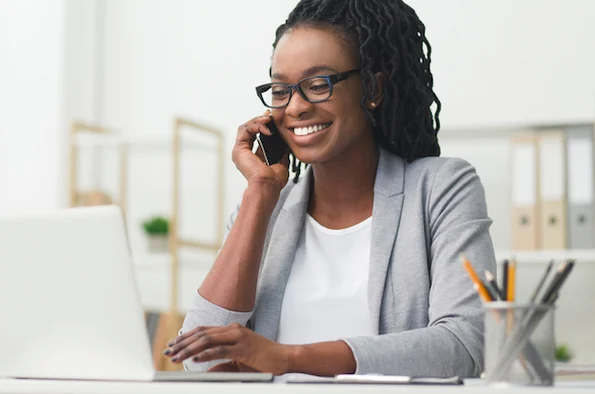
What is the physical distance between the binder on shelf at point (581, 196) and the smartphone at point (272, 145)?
1566 mm

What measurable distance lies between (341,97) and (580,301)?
1966 mm

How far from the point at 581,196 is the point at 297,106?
5.47ft

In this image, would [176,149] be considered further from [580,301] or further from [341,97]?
[341,97]

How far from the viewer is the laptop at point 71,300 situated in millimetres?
1028

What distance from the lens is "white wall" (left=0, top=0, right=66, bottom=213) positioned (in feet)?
13.2

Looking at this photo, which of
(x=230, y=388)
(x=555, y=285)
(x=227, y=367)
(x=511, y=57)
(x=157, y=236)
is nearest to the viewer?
(x=230, y=388)

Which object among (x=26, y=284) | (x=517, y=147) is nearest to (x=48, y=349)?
(x=26, y=284)

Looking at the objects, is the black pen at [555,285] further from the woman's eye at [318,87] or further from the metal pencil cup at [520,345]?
the woman's eye at [318,87]

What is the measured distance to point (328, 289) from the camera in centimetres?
167

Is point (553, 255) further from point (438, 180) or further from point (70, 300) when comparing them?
point (70, 300)

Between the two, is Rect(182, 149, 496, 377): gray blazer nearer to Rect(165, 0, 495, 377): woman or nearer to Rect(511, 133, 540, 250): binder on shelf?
Rect(165, 0, 495, 377): woman

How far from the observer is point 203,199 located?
3896 mm

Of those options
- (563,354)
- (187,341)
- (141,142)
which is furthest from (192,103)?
(187,341)

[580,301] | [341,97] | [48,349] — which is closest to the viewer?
[48,349]
